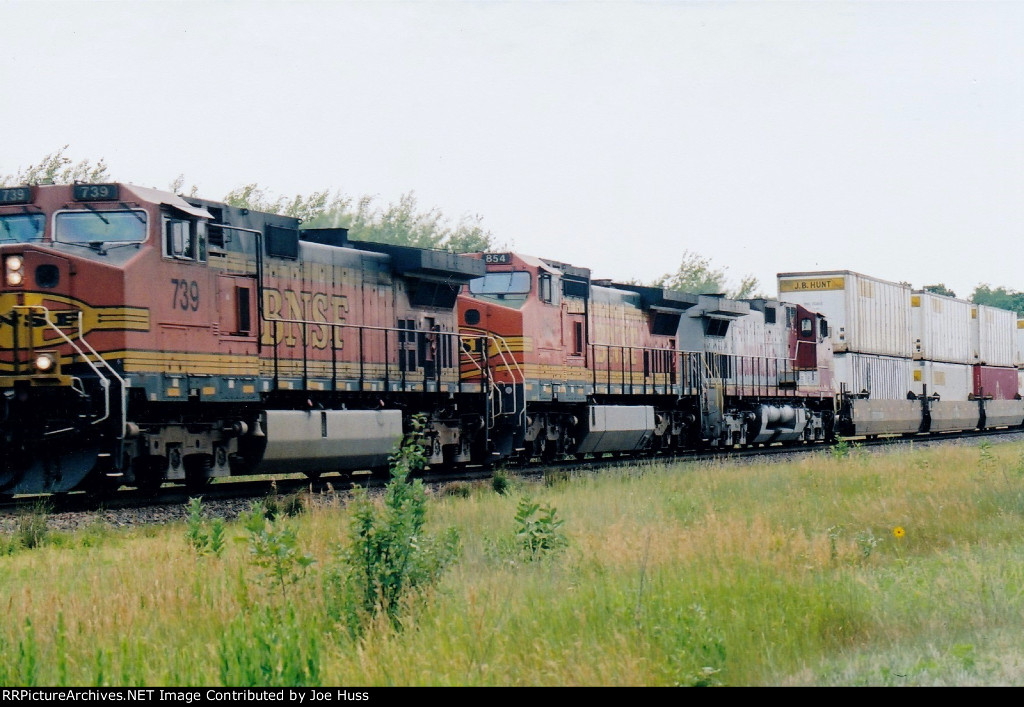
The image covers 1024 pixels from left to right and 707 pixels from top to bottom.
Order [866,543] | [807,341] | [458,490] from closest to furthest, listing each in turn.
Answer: [866,543] → [458,490] → [807,341]

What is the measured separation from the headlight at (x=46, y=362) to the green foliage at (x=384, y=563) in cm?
537

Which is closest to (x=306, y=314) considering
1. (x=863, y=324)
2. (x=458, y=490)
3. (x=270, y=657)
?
(x=458, y=490)

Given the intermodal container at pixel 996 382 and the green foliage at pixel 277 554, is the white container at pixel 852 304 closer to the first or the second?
the intermodal container at pixel 996 382

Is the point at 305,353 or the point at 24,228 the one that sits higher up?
the point at 24,228

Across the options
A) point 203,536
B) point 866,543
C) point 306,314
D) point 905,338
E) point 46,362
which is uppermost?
point 905,338

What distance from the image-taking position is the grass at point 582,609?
19.3 ft

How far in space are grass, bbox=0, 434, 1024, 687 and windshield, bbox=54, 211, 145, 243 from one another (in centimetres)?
342

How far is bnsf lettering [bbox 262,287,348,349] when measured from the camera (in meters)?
14.8

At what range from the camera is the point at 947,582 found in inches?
316

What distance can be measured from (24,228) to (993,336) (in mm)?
36677

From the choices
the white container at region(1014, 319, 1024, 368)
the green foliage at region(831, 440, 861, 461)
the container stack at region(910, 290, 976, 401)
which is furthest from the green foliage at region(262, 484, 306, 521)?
the white container at region(1014, 319, 1024, 368)

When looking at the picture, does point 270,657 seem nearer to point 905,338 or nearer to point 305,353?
point 305,353

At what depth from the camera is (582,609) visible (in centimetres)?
705

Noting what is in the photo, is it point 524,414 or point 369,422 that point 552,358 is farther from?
point 369,422
